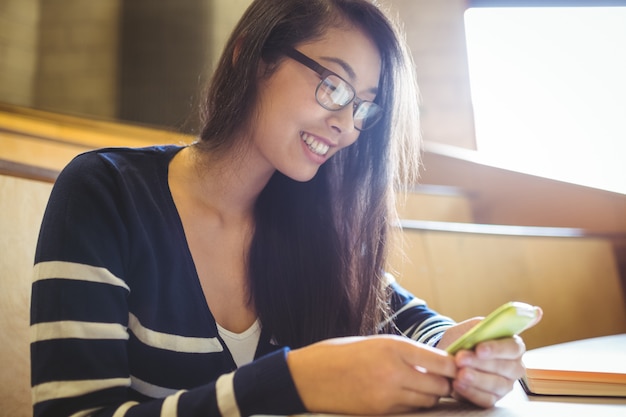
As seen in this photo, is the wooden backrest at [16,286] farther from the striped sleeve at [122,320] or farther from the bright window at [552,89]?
the bright window at [552,89]

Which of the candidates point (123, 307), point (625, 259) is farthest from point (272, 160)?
point (625, 259)

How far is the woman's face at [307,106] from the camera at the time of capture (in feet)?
3.21

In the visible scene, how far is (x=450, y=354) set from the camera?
0.57 m

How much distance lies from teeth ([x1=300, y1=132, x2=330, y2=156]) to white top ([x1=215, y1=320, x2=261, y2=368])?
329mm

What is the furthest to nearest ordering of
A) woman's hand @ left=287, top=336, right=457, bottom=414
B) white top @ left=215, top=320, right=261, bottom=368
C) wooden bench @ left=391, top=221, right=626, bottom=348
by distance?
1. wooden bench @ left=391, top=221, right=626, bottom=348
2. white top @ left=215, top=320, right=261, bottom=368
3. woman's hand @ left=287, top=336, right=457, bottom=414

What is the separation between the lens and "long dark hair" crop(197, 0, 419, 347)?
3.28 feet

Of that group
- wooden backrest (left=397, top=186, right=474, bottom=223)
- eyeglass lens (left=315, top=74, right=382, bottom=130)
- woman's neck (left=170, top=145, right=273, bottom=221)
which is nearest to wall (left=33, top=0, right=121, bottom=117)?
wooden backrest (left=397, top=186, right=474, bottom=223)

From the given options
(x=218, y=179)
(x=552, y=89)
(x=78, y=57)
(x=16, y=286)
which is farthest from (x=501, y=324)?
(x=78, y=57)

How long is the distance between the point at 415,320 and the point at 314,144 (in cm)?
38

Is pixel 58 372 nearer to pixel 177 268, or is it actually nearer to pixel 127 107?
pixel 177 268

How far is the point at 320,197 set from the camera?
3.83ft

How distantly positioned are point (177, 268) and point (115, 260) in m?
0.11

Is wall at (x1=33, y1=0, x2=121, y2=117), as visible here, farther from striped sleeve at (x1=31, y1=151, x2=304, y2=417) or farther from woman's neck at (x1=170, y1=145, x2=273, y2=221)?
striped sleeve at (x1=31, y1=151, x2=304, y2=417)

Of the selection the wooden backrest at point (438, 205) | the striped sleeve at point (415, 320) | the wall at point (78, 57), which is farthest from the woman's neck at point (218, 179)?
the wall at point (78, 57)
